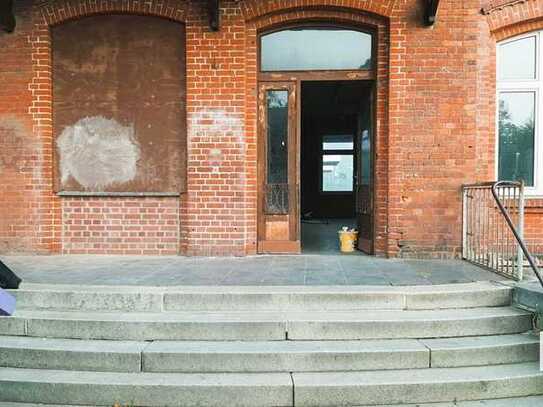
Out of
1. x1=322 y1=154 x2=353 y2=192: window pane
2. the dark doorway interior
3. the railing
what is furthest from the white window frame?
x1=322 y1=154 x2=353 y2=192: window pane

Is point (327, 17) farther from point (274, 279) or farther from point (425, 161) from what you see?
point (274, 279)

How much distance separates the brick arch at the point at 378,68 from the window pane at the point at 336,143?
31.6 ft

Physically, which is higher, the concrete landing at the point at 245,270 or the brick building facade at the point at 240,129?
the brick building facade at the point at 240,129

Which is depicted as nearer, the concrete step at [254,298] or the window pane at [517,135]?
the concrete step at [254,298]

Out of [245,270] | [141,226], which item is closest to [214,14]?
[141,226]

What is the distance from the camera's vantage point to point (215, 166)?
20.1 ft

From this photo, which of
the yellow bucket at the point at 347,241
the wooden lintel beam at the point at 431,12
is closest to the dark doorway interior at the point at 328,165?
the yellow bucket at the point at 347,241

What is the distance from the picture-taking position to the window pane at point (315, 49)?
250 inches

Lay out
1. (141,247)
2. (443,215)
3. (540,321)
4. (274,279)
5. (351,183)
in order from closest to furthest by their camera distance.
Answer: (540,321)
(274,279)
(443,215)
(141,247)
(351,183)

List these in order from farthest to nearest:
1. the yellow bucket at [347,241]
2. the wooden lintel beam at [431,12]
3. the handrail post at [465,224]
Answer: the yellow bucket at [347,241] < the handrail post at [465,224] < the wooden lintel beam at [431,12]

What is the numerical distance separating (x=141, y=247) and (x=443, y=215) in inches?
172

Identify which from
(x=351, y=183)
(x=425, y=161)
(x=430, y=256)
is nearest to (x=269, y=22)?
(x=425, y=161)

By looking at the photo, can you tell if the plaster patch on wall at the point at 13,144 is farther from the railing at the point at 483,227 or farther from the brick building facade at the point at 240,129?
the railing at the point at 483,227

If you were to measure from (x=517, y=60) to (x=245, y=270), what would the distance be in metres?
5.20
